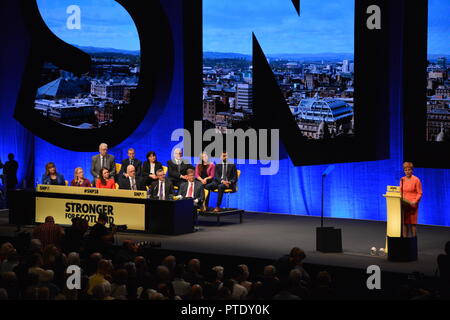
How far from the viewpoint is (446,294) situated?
6.96 meters

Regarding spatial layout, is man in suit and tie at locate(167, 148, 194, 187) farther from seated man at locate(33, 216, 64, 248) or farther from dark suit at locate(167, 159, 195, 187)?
seated man at locate(33, 216, 64, 248)

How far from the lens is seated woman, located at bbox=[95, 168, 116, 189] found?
1275cm

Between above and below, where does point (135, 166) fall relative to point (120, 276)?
above

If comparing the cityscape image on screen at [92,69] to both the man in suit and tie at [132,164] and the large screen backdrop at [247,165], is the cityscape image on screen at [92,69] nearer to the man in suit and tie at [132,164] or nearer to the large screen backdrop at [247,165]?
the large screen backdrop at [247,165]

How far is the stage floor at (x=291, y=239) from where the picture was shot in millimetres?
9828

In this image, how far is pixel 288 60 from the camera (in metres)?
13.8

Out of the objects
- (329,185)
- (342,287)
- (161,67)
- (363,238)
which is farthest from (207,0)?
(342,287)

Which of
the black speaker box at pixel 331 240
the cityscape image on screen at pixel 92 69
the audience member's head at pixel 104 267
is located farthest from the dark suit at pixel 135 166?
the audience member's head at pixel 104 267

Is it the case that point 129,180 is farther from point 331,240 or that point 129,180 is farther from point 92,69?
point 92,69

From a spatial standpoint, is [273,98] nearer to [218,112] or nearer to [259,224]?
[218,112]

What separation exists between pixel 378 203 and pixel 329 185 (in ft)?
3.10

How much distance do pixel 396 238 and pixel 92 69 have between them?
319 inches

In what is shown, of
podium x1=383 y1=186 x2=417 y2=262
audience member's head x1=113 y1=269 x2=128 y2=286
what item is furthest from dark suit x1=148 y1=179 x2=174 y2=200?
audience member's head x1=113 y1=269 x2=128 y2=286

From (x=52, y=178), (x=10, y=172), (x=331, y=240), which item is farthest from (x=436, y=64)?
(x=10, y=172)
